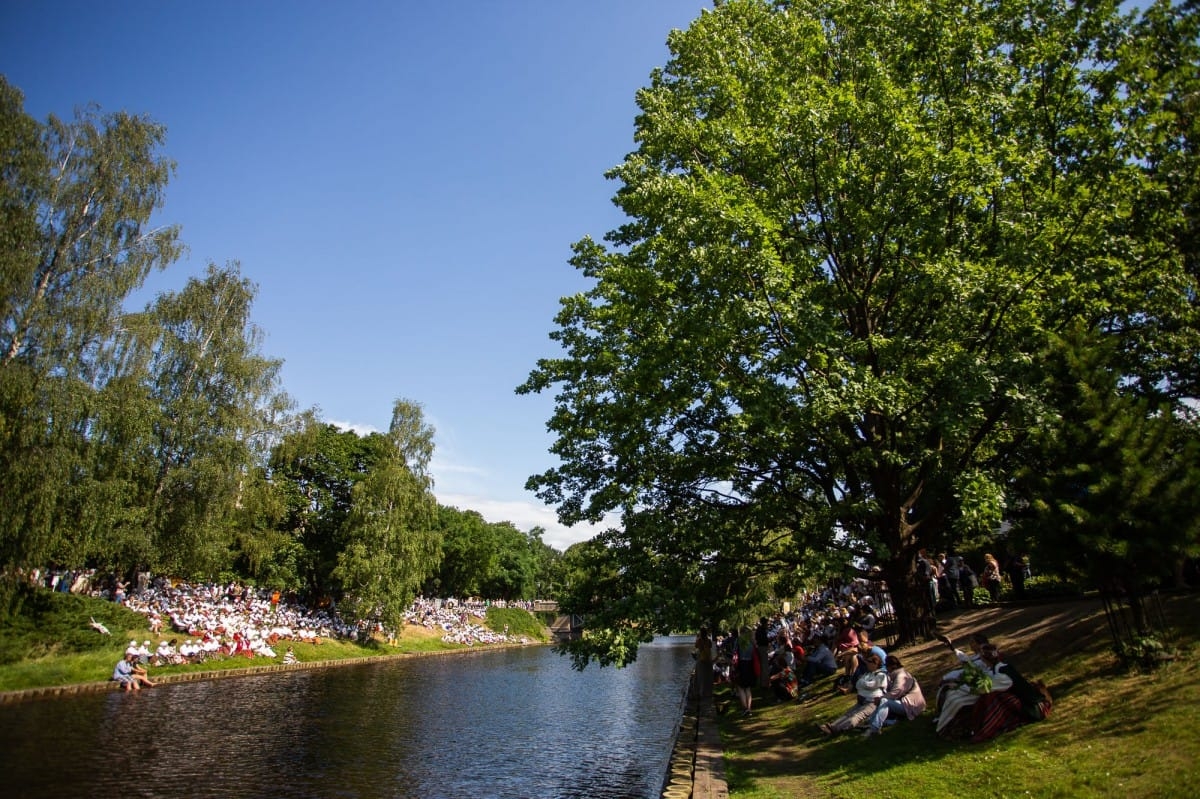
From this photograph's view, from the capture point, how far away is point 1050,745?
352 inches

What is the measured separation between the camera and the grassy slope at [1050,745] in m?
7.76

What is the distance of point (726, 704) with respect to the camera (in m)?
20.7

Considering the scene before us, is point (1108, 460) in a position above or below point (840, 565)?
above

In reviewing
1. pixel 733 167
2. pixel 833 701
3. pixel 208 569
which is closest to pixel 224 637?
pixel 208 569

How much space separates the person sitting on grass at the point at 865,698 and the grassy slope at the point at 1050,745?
28 cm

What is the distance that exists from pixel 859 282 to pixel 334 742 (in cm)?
1955

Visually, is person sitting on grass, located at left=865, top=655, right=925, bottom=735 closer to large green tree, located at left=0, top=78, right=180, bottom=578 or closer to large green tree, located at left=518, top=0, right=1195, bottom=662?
large green tree, located at left=518, top=0, right=1195, bottom=662

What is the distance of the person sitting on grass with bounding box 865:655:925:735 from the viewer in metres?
12.0

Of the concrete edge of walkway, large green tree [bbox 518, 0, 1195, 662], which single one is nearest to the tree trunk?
large green tree [bbox 518, 0, 1195, 662]

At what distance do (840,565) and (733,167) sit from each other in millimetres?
9870

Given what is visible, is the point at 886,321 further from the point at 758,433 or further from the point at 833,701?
the point at 833,701

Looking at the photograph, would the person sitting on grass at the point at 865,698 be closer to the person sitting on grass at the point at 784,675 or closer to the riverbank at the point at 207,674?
the person sitting on grass at the point at 784,675

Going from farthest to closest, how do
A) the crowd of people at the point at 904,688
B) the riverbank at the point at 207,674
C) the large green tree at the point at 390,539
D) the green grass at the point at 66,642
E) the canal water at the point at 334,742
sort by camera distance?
1. the large green tree at the point at 390,539
2. the green grass at the point at 66,642
3. the riverbank at the point at 207,674
4. the canal water at the point at 334,742
5. the crowd of people at the point at 904,688

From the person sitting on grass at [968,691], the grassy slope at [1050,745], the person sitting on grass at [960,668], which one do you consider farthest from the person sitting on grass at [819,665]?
the person sitting on grass at [968,691]
